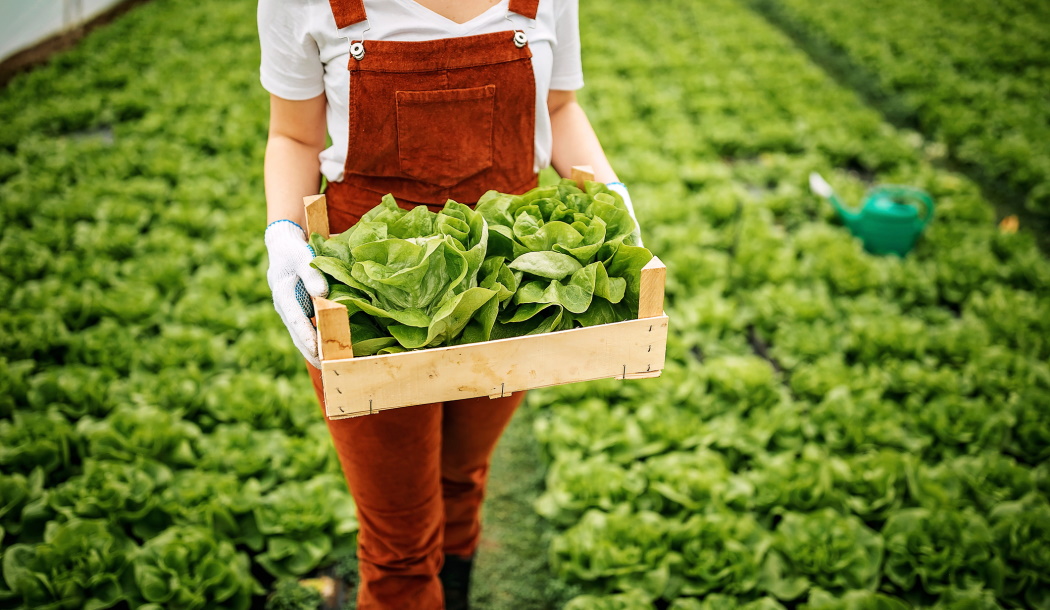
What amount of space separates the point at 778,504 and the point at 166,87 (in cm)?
662

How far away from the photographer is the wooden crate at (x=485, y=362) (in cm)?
143

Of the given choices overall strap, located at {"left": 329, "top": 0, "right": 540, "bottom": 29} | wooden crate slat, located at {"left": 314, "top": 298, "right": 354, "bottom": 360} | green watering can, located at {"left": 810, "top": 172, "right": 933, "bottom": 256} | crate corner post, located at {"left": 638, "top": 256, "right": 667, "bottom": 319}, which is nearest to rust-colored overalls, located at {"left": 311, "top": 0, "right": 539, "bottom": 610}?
overall strap, located at {"left": 329, "top": 0, "right": 540, "bottom": 29}

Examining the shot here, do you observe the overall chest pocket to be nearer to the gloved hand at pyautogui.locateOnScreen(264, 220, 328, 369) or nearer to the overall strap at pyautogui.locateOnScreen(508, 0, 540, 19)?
the overall strap at pyautogui.locateOnScreen(508, 0, 540, 19)

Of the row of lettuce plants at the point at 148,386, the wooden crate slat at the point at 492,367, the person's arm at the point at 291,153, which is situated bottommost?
the row of lettuce plants at the point at 148,386

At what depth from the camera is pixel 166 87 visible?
687 cm

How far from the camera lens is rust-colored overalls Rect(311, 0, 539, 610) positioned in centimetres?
174

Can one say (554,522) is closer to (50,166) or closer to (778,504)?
(778,504)

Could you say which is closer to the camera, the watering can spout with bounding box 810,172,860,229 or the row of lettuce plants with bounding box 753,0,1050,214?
the watering can spout with bounding box 810,172,860,229

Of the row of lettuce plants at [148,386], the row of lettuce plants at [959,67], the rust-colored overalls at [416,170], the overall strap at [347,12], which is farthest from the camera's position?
the row of lettuce plants at [959,67]

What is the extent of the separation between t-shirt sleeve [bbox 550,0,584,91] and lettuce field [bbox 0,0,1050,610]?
1.77 meters

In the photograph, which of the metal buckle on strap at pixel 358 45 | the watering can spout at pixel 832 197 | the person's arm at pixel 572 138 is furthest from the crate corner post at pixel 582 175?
the watering can spout at pixel 832 197

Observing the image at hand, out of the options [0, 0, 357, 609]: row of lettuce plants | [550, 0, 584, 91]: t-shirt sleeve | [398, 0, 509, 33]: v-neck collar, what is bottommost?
[0, 0, 357, 609]: row of lettuce plants

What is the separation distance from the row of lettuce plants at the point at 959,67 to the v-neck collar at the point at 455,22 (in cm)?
592

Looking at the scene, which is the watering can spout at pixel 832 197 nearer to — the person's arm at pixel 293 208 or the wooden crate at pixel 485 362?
the wooden crate at pixel 485 362
